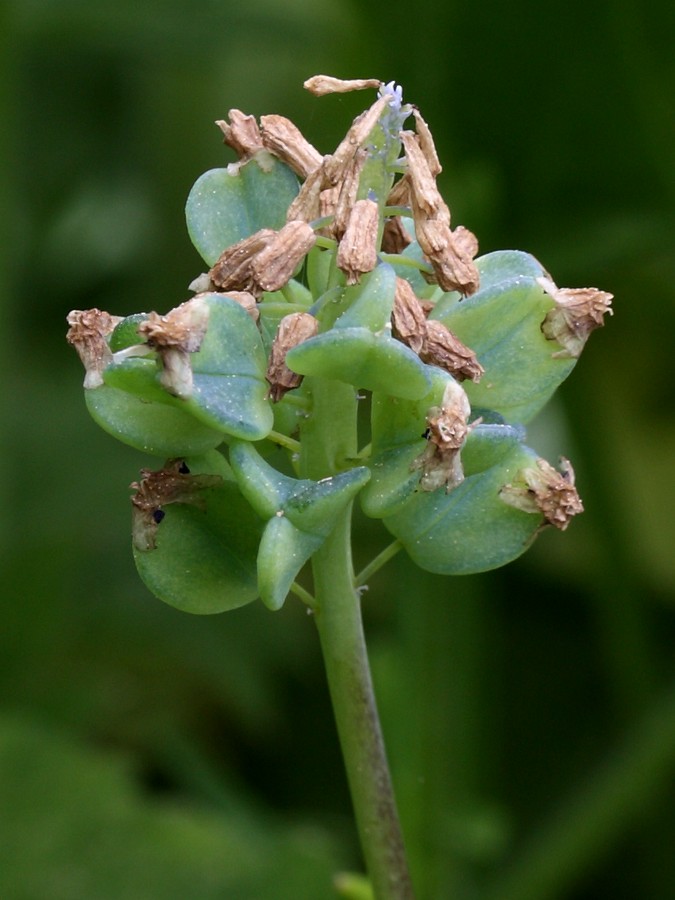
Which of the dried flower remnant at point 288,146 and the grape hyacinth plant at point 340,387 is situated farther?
the dried flower remnant at point 288,146

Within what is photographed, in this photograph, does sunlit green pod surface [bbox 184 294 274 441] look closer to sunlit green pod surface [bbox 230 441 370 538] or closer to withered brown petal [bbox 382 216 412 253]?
sunlit green pod surface [bbox 230 441 370 538]

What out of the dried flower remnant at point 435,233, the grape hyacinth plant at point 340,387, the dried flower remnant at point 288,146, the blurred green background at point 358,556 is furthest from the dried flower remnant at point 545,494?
the blurred green background at point 358,556

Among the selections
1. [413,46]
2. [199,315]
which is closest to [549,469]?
[199,315]

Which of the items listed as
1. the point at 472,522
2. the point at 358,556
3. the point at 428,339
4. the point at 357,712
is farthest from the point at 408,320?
the point at 358,556

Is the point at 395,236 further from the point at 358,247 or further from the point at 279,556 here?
the point at 279,556

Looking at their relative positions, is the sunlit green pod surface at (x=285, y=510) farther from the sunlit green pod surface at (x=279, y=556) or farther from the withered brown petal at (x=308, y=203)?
the withered brown petal at (x=308, y=203)
